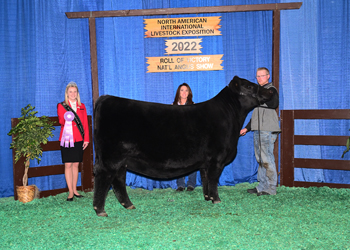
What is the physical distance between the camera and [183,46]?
5.16 meters

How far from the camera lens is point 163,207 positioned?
393cm

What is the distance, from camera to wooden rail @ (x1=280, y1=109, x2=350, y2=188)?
478 cm

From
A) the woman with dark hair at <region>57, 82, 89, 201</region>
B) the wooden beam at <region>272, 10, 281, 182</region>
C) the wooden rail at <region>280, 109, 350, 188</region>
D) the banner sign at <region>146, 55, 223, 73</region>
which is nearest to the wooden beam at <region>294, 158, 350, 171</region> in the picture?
the wooden rail at <region>280, 109, 350, 188</region>

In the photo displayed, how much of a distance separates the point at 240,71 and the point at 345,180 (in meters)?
2.75

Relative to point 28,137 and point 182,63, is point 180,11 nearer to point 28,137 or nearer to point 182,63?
point 182,63

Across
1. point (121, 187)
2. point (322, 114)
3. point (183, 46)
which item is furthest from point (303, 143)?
point (121, 187)

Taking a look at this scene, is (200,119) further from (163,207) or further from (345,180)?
(345,180)

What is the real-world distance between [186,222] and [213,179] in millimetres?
837

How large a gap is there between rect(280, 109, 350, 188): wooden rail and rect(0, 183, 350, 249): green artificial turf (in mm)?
410

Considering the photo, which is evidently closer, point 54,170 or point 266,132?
point 266,132

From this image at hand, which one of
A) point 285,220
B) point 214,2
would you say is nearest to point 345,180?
point 285,220

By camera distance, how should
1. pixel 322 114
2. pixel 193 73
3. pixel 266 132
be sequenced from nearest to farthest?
1. pixel 266 132
2. pixel 322 114
3. pixel 193 73

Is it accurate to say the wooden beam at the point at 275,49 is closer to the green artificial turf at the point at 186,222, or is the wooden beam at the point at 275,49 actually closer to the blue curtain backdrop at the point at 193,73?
the blue curtain backdrop at the point at 193,73

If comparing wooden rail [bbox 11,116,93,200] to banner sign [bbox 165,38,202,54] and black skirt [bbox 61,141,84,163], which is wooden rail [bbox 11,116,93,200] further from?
banner sign [bbox 165,38,202,54]
